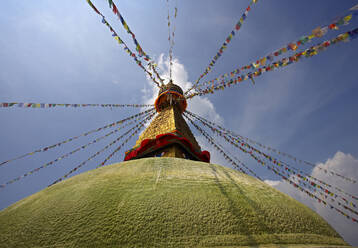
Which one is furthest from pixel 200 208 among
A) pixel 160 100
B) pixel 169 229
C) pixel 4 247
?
pixel 160 100

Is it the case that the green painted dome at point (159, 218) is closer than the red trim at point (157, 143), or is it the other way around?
the green painted dome at point (159, 218)

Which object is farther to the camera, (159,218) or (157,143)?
(157,143)

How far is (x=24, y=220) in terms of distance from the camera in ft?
4.16

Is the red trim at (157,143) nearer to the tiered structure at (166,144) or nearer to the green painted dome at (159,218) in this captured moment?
the tiered structure at (166,144)

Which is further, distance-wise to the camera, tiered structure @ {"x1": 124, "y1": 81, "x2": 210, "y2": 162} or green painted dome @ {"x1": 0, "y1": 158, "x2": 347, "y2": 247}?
tiered structure @ {"x1": 124, "y1": 81, "x2": 210, "y2": 162}

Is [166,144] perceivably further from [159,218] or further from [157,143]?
[159,218]

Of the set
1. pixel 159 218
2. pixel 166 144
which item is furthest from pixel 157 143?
pixel 159 218

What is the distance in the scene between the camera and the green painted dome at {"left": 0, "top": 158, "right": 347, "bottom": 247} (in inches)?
41.8

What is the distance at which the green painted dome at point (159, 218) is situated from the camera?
106 cm

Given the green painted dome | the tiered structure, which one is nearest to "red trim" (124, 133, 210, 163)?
the tiered structure

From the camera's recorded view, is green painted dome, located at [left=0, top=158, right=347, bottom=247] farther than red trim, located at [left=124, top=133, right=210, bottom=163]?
No

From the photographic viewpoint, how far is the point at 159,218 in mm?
1157

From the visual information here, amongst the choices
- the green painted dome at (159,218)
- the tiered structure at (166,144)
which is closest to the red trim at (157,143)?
the tiered structure at (166,144)

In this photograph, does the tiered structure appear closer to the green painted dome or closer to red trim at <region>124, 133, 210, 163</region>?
red trim at <region>124, 133, 210, 163</region>
